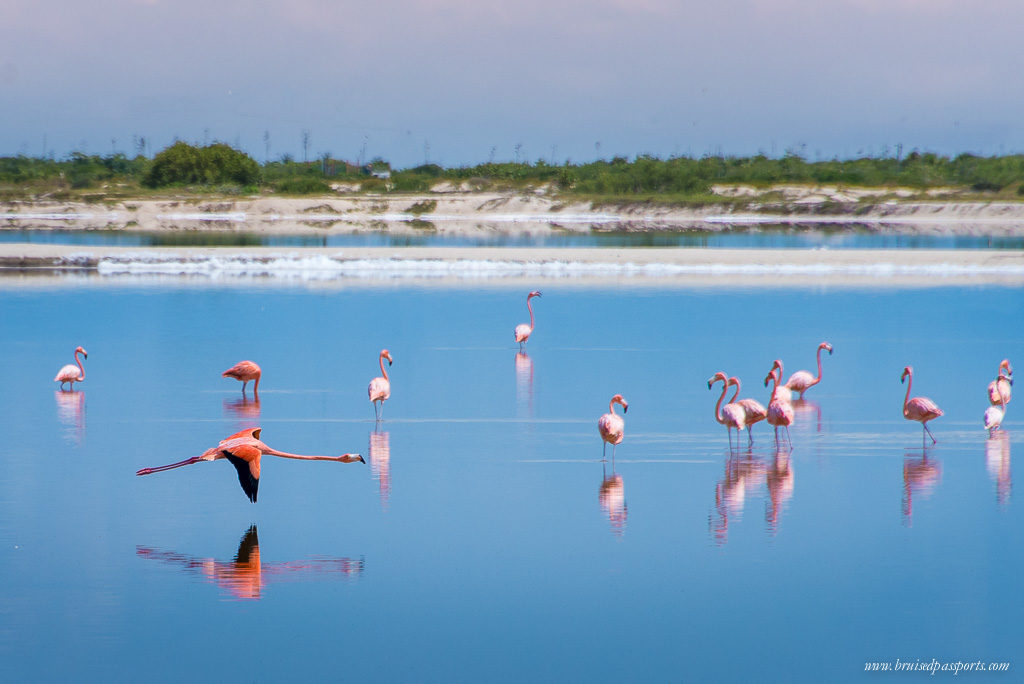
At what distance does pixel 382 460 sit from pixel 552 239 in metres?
33.4

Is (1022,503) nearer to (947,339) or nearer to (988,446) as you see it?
(988,446)

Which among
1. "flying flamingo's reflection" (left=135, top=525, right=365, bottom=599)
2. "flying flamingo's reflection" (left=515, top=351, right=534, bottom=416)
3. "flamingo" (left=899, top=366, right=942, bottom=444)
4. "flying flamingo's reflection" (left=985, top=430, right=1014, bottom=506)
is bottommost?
"flying flamingo's reflection" (left=135, top=525, right=365, bottom=599)

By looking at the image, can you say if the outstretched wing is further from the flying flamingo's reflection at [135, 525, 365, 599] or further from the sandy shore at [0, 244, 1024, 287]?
the sandy shore at [0, 244, 1024, 287]

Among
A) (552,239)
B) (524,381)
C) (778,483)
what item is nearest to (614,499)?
(778,483)

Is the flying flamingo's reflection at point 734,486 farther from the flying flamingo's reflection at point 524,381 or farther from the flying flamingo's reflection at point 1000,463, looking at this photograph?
the flying flamingo's reflection at point 524,381

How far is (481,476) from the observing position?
820 centimetres

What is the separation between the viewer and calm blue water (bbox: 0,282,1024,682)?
5348 mm

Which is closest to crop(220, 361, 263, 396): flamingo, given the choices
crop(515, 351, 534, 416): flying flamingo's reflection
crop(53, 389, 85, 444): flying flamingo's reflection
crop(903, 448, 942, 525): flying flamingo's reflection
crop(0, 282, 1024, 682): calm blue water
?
crop(0, 282, 1024, 682): calm blue water

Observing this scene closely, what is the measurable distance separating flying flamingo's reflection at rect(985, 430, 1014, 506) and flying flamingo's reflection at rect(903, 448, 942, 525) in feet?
A: 1.23

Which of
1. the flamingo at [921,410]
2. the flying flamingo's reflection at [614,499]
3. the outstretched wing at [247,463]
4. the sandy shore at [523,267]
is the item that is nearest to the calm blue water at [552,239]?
the sandy shore at [523,267]

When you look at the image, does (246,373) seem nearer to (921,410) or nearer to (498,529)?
(498,529)

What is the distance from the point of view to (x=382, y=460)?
8750 mm

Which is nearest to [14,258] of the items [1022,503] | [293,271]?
[293,271]

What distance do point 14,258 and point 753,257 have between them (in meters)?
18.3
